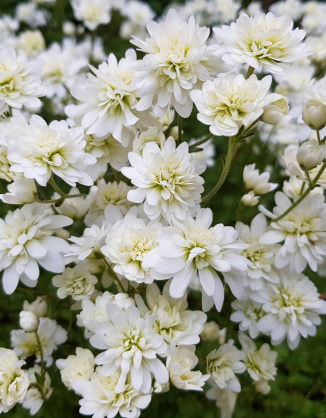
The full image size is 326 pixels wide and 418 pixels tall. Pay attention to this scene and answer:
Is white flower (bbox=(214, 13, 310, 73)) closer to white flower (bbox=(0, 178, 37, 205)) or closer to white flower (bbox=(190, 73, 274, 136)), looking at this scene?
white flower (bbox=(190, 73, 274, 136))

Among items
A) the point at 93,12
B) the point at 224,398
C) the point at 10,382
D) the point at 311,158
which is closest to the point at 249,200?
the point at 311,158

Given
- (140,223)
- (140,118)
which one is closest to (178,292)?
(140,223)

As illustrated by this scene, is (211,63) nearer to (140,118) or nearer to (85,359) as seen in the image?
(140,118)

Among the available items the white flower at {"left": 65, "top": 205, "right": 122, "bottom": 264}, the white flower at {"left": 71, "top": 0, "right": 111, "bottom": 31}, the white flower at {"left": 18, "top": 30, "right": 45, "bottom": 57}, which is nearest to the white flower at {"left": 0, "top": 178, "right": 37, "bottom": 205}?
the white flower at {"left": 65, "top": 205, "right": 122, "bottom": 264}

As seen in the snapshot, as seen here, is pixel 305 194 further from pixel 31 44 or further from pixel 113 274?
pixel 31 44

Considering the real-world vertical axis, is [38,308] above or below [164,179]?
below
